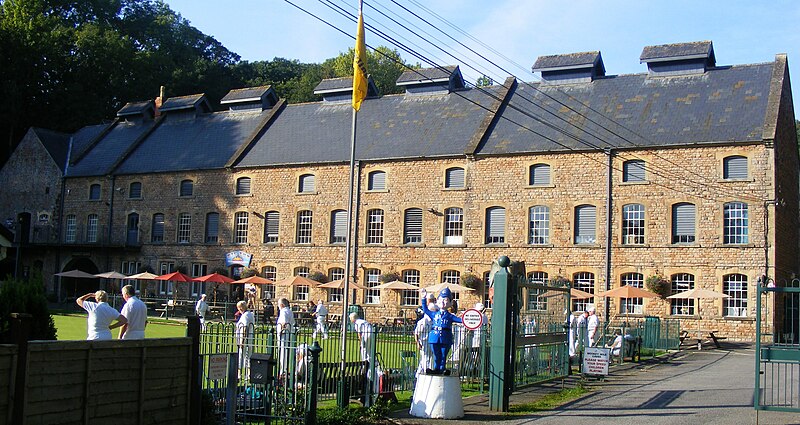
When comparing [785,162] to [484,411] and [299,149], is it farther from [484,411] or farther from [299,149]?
[484,411]

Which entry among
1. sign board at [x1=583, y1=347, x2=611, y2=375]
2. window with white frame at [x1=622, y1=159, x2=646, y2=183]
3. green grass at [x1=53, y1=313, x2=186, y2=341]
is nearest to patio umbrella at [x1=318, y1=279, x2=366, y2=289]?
green grass at [x1=53, y1=313, x2=186, y2=341]

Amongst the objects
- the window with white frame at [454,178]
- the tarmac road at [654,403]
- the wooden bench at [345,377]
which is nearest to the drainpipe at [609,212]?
the window with white frame at [454,178]

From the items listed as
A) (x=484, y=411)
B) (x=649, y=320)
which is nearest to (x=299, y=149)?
(x=649, y=320)

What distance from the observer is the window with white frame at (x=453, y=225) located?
39.7 meters

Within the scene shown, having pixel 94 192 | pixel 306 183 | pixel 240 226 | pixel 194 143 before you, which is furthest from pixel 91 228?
pixel 306 183

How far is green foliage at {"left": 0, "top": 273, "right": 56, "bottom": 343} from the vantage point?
1219 cm

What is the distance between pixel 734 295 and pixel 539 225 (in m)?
8.54

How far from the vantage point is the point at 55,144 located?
53.9 metres

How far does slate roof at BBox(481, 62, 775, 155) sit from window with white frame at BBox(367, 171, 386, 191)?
543 centimetres

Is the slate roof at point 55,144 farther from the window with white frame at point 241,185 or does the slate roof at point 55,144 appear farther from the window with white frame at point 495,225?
the window with white frame at point 495,225

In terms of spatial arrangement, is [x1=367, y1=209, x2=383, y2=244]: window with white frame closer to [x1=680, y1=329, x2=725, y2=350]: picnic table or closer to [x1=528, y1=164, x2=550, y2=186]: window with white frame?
[x1=528, y1=164, x2=550, y2=186]: window with white frame

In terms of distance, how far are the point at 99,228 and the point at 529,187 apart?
26.9 metres

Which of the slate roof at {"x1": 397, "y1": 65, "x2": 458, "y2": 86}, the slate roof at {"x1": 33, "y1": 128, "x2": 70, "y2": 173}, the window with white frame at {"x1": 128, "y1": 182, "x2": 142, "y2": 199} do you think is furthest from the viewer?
the slate roof at {"x1": 33, "y1": 128, "x2": 70, "y2": 173}

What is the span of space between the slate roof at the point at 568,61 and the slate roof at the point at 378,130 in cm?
244
